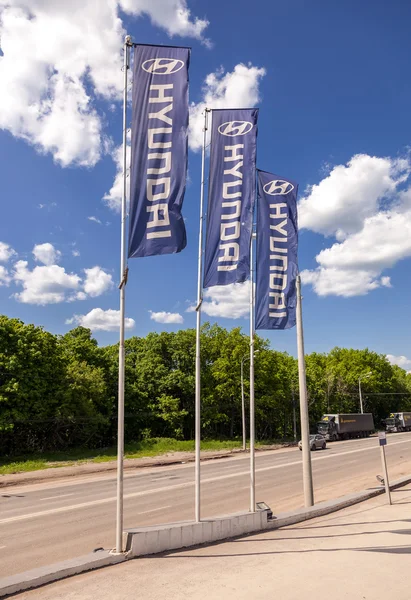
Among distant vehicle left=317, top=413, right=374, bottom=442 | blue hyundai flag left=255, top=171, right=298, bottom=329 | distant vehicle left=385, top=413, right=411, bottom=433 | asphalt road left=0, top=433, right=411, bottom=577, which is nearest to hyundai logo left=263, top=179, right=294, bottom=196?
blue hyundai flag left=255, top=171, right=298, bottom=329

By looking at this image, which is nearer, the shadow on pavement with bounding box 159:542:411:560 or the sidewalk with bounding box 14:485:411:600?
the sidewalk with bounding box 14:485:411:600

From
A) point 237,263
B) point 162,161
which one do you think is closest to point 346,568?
point 237,263

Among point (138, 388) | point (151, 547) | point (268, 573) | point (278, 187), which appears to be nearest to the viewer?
point (268, 573)

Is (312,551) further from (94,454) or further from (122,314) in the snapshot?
(94,454)

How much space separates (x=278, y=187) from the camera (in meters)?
13.7

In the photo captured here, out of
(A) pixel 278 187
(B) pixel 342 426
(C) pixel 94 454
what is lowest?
(C) pixel 94 454

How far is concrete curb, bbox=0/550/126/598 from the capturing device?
22.3ft

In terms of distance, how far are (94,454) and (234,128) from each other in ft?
110

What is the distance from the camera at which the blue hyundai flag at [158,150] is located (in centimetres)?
960

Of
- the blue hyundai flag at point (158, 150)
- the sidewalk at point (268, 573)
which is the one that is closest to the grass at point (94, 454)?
the sidewalk at point (268, 573)

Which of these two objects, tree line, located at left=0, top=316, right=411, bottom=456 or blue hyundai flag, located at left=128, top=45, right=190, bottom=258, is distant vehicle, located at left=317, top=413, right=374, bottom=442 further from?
blue hyundai flag, located at left=128, top=45, right=190, bottom=258

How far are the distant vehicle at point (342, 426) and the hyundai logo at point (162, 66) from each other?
170 feet

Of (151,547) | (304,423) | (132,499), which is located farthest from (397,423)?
(151,547)

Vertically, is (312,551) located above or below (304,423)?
below
